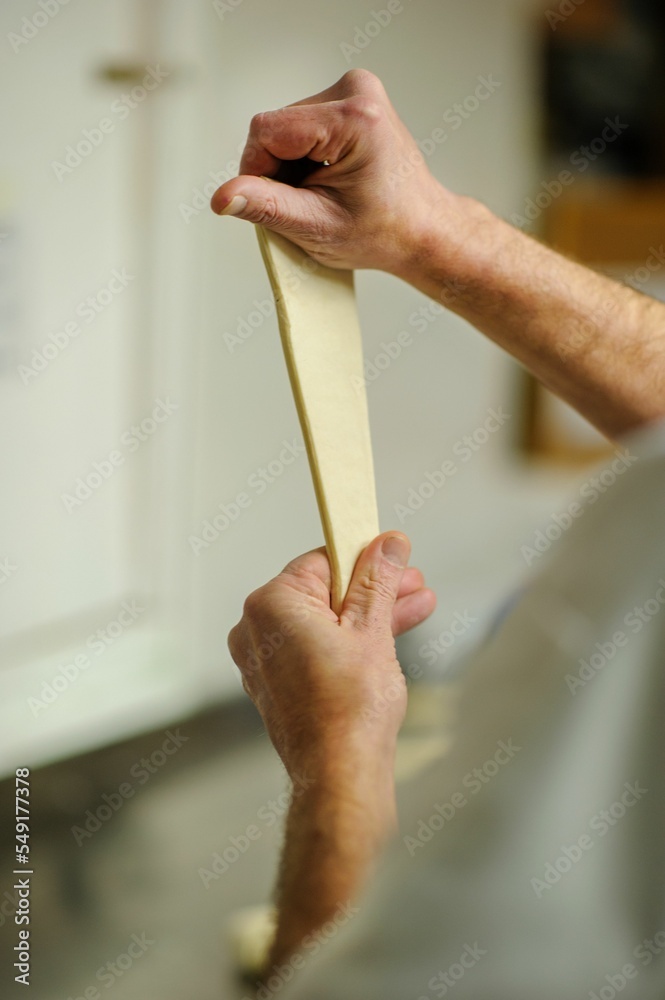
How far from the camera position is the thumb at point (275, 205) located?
0.51 meters

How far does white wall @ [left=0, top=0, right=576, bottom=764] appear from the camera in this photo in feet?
4.05

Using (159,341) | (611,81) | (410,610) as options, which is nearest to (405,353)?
(159,341)

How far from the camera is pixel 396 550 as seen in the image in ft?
2.04

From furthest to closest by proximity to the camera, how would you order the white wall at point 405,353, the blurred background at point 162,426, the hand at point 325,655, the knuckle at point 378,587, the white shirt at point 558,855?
the white wall at point 405,353
the blurred background at point 162,426
the knuckle at point 378,587
the hand at point 325,655
the white shirt at point 558,855

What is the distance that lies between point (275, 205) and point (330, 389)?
0.13 metres

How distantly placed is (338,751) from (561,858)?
13cm

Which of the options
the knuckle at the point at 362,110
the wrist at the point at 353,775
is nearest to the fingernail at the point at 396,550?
the wrist at the point at 353,775

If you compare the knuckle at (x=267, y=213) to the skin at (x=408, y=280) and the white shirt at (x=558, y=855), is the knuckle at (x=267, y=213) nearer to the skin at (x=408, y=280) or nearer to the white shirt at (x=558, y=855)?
the skin at (x=408, y=280)

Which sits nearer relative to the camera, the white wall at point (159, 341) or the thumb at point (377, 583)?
the thumb at point (377, 583)

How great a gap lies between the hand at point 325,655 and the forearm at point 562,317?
0.22 m

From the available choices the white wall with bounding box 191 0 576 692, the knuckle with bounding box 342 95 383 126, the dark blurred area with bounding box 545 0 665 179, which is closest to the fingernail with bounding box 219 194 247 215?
the knuckle with bounding box 342 95 383 126

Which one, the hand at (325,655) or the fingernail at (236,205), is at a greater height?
the fingernail at (236,205)

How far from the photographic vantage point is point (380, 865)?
40cm

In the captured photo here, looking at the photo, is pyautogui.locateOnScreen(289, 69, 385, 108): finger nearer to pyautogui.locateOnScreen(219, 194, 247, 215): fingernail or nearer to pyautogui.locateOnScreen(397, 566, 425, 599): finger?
pyautogui.locateOnScreen(219, 194, 247, 215): fingernail
